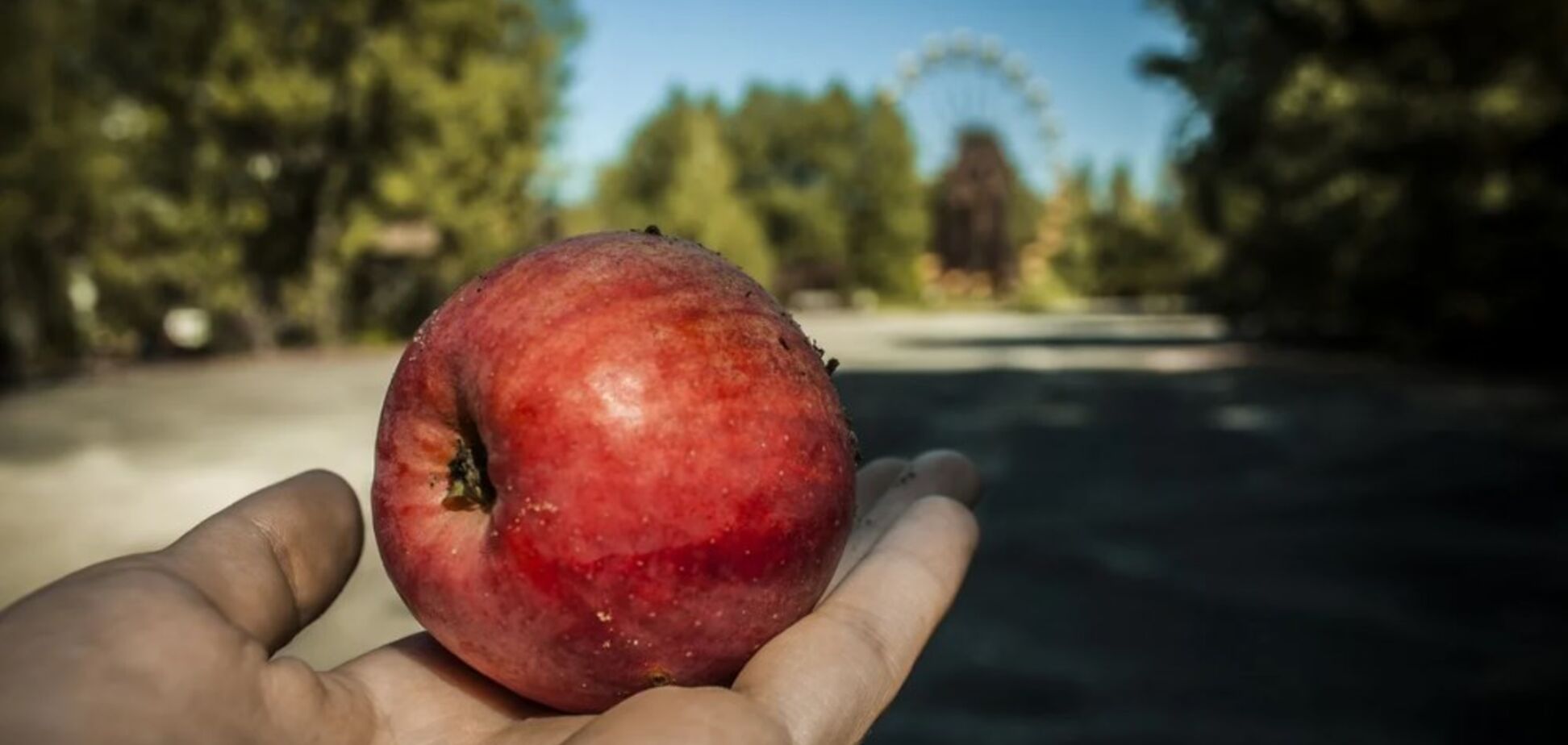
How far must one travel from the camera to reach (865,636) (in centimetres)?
228

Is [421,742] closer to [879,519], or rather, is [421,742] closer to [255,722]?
[255,722]

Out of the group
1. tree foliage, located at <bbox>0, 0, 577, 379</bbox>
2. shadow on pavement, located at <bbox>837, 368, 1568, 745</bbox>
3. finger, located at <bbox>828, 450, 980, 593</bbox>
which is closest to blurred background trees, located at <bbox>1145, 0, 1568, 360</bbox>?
shadow on pavement, located at <bbox>837, 368, 1568, 745</bbox>

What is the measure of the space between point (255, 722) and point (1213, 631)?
5.61m

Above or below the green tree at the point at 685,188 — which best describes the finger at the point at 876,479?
below

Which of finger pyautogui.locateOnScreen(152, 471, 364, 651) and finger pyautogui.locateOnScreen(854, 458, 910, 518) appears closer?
finger pyautogui.locateOnScreen(152, 471, 364, 651)

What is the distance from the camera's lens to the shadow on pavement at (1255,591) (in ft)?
17.6

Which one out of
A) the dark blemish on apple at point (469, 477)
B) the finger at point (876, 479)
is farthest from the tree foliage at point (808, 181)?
the dark blemish on apple at point (469, 477)

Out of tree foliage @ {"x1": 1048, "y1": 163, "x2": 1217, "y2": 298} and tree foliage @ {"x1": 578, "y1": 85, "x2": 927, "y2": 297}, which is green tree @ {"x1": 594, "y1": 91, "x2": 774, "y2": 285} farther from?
tree foliage @ {"x1": 1048, "y1": 163, "x2": 1217, "y2": 298}

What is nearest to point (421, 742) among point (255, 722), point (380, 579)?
point (255, 722)

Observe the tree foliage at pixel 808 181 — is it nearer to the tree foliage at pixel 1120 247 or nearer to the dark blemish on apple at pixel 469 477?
the tree foliage at pixel 1120 247

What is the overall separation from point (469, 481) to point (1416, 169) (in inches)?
932

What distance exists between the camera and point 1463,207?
21.5 m

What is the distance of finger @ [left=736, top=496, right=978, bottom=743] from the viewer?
206 cm

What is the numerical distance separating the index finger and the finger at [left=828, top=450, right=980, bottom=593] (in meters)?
0.13
